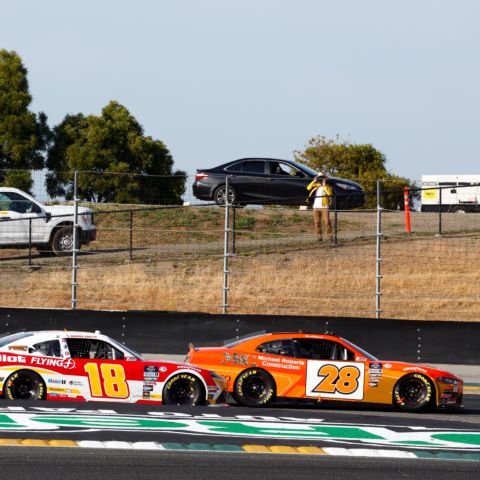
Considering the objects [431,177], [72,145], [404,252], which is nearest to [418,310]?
[404,252]

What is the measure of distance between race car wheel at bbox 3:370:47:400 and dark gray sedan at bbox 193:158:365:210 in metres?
16.9

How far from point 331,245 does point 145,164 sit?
2249 centimetres

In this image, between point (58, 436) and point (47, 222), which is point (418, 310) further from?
point (58, 436)

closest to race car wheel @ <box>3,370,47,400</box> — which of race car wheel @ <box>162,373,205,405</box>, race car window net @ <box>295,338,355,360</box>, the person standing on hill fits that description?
race car wheel @ <box>162,373,205,405</box>

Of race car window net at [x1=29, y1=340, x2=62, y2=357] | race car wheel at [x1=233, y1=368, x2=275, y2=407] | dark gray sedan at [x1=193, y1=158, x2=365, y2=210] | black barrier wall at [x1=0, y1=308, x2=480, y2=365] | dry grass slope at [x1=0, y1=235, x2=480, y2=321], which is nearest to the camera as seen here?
race car window net at [x1=29, y1=340, x2=62, y2=357]

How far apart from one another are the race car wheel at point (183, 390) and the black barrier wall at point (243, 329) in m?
6.96

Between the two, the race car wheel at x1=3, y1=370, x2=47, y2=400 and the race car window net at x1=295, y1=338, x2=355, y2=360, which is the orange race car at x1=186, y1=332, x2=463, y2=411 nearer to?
the race car window net at x1=295, y1=338, x2=355, y2=360

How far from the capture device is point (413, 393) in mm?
15844

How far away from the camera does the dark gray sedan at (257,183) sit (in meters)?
31.3

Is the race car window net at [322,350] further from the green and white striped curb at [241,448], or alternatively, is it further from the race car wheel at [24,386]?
the green and white striped curb at [241,448]

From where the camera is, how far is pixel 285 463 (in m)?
9.30

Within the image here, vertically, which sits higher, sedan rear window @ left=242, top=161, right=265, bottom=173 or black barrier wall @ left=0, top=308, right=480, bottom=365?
sedan rear window @ left=242, top=161, right=265, bottom=173

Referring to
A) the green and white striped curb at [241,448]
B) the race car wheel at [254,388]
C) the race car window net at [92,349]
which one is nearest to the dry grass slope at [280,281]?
the race car wheel at [254,388]

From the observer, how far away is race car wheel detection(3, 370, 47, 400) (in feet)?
46.4
